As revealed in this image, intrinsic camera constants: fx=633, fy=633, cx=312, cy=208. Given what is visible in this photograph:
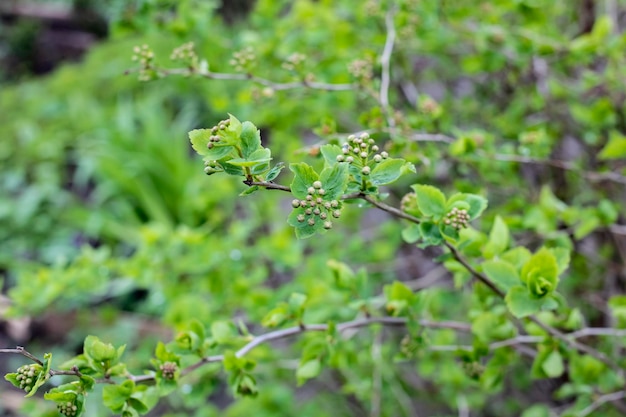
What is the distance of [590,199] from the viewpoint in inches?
63.3

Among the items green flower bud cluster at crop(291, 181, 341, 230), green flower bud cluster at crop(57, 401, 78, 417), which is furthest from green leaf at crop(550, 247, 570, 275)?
green flower bud cluster at crop(57, 401, 78, 417)

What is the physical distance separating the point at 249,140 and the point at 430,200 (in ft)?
0.78

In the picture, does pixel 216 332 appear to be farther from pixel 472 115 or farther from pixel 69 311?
pixel 69 311

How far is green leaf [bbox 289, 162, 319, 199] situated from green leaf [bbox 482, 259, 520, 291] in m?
0.31

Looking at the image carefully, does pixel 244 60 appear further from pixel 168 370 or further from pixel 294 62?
pixel 168 370

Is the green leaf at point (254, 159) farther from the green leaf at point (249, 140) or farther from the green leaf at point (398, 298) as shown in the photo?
the green leaf at point (398, 298)

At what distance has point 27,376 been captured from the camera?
2.05 feet

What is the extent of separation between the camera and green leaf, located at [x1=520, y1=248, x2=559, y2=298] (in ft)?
2.50

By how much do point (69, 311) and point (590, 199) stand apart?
2.22 metres

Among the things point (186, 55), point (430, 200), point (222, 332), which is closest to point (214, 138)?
point (430, 200)

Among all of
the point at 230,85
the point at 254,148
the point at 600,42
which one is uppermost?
the point at 254,148

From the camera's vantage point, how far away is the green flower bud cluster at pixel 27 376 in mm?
618

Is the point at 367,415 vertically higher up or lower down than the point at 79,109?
higher up

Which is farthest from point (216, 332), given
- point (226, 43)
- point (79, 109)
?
point (79, 109)
